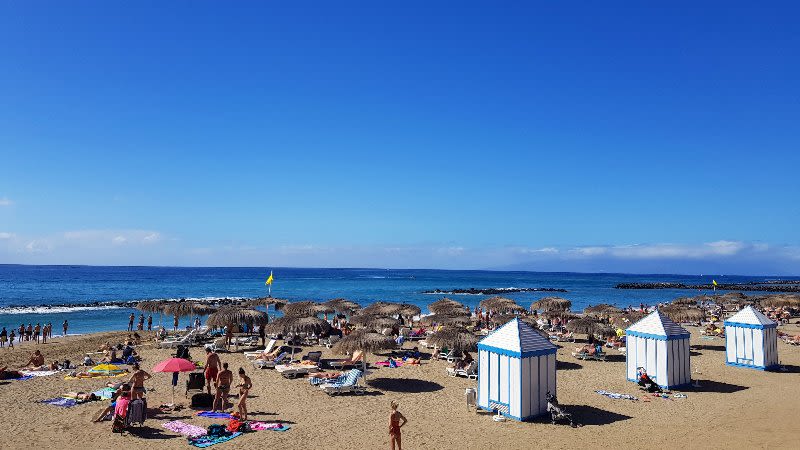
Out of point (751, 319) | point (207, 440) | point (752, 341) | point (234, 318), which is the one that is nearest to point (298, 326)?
point (234, 318)

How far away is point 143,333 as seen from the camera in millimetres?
26938

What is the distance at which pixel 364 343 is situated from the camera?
13977 mm

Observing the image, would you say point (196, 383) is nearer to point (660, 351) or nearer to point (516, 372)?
point (516, 372)

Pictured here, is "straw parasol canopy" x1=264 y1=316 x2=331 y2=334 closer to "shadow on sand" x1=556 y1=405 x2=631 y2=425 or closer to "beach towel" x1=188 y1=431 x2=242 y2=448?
"beach towel" x1=188 y1=431 x2=242 y2=448

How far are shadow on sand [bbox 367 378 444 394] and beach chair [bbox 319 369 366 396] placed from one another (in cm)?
84

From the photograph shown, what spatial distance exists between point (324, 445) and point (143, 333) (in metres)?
21.8

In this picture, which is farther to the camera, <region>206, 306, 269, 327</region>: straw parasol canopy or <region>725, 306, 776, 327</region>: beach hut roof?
<region>206, 306, 269, 327</region>: straw parasol canopy

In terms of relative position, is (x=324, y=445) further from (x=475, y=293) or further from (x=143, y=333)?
(x=475, y=293)

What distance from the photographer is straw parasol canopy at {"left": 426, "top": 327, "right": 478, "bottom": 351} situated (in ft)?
51.3

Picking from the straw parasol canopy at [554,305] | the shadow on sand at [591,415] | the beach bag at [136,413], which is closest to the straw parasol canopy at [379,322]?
the shadow on sand at [591,415]

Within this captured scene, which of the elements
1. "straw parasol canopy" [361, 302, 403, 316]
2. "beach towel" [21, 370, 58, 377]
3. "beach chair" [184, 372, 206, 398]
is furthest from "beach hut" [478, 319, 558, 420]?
"straw parasol canopy" [361, 302, 403, 316]

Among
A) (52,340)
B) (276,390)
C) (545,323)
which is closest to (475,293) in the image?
(545,323)

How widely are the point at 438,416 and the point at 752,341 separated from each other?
12402 mm

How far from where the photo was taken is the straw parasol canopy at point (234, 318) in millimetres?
19234
